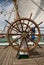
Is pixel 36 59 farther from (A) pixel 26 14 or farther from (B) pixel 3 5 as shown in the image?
(B) pixel 3 5

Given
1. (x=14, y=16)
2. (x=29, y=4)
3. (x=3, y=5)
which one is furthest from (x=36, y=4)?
(x=3, y=5)

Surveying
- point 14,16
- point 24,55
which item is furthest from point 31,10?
point 24,55

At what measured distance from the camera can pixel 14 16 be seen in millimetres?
6031

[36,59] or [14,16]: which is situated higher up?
[14,16]

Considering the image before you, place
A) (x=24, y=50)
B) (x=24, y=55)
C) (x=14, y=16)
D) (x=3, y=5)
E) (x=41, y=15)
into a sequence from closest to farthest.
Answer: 1. (x=24, y=50)
2. (x=24, y=55)
3. (x=41, y=15)
4. (x=14, y=16)
5. (x=3, y=5)

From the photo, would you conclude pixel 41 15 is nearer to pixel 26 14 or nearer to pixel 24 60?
pixel 26 14

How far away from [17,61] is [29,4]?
1.53m

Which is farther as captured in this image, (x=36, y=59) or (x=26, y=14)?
(x=26, y=14)

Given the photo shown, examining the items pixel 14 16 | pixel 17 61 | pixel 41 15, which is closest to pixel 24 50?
pixel 17 61

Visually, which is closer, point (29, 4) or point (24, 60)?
point (24, 60)

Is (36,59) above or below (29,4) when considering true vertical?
below

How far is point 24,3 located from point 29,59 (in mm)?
1422

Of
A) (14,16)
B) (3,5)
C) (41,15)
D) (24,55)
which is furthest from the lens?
(3,5)

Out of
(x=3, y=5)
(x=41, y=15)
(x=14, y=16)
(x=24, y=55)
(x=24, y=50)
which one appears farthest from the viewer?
(x=3, y=5)
